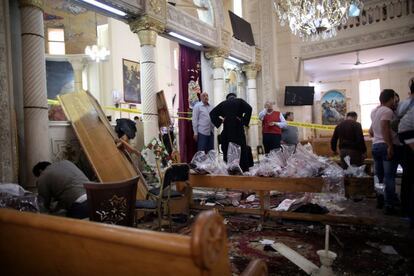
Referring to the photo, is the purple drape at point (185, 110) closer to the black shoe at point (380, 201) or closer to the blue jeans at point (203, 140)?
the blue jeans at point (203, 140)

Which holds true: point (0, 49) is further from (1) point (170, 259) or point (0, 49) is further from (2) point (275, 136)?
(2) point (275, 136)

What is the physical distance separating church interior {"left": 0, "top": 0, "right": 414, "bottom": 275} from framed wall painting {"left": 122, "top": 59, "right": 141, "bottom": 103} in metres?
0.82

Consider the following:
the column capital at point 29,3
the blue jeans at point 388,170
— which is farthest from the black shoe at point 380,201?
the column capital at point 29,3

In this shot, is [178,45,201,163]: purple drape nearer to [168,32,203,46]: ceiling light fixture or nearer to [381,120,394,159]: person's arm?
[168,32,203,46]: ceiling light fixture

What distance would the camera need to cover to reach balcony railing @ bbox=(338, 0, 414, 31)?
1064 centimetres

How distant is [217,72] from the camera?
936 centimetres

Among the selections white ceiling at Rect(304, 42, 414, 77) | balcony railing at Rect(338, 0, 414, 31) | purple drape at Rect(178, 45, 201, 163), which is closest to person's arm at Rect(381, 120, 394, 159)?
purple drape at Rect(178, 45, 201, 163)

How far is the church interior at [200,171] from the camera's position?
106cm

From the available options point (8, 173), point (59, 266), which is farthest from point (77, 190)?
point (59, 266)

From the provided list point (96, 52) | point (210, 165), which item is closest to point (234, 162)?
point (210, 165)

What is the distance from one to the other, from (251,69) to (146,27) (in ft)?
18.3

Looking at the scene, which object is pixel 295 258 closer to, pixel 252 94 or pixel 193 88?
pixel 193 88

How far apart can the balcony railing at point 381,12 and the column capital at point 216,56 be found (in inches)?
210

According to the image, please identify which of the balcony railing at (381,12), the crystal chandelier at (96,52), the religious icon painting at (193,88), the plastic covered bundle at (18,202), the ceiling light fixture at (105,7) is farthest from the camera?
the crystal chandelier at (96,52)
